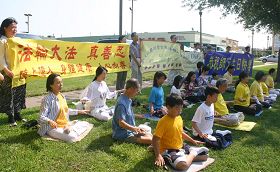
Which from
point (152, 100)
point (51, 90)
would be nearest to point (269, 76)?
point (152, 100)

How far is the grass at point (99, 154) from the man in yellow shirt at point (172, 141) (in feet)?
0.88

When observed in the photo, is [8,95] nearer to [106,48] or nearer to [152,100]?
[152,100]

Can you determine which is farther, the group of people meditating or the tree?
the tree

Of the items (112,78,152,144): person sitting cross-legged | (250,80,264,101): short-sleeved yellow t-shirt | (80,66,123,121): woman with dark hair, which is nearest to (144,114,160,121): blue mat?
(80,66,123,121): woman with dark hair

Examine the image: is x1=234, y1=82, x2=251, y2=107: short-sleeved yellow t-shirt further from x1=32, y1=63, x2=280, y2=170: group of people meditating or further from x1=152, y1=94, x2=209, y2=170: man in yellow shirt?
x1=152, y1=94, x2=209, y2=170: man in yellow shirt

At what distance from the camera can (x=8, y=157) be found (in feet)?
17.2

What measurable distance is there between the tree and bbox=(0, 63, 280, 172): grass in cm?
1181

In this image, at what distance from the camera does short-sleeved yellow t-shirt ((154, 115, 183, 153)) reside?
5.33m

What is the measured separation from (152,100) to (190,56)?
6.66 m

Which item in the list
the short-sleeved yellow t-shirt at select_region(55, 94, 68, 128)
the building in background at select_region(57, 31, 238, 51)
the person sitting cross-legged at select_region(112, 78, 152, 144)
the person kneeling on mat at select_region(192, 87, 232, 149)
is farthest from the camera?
the building in background at select_region(57, 31, 238, 51)

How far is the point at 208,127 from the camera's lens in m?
6.65

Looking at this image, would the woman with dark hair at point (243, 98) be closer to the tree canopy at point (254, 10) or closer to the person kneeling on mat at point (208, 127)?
the person kneeling on mat at point (208, 127)

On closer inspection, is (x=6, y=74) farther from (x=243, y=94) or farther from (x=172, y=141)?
(x=243, y=94)

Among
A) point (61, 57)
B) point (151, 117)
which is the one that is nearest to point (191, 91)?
point (151, 117)
